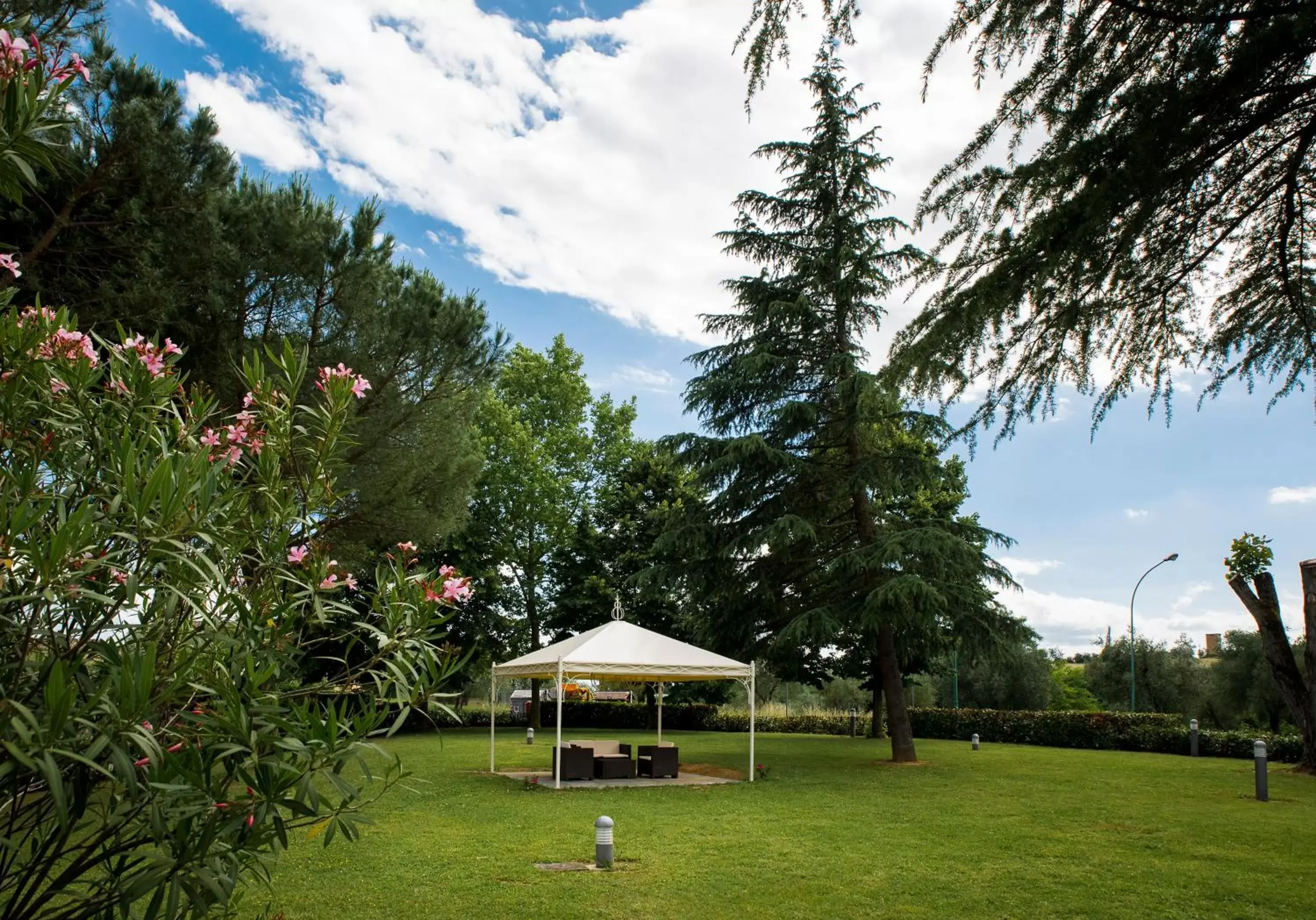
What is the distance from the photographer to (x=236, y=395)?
945 cm

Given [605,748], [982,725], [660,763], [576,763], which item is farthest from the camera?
[982,725]

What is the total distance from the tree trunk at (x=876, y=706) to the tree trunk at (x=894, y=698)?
6.08 meters

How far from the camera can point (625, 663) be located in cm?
1369

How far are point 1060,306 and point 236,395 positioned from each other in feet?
27.2

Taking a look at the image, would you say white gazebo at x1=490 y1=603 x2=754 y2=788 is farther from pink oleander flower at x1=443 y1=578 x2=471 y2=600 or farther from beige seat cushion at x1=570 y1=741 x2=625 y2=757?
pink oleander flower at x1=443 y1=578 x2=471 y2=600

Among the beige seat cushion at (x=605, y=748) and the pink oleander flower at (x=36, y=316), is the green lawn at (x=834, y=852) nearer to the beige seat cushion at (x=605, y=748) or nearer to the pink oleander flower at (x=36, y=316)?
the beige seat cushion at (x=605, y=748)

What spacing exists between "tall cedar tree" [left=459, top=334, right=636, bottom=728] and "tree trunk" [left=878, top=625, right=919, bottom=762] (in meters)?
14.4

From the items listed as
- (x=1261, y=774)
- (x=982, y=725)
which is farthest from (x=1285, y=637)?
(x=982, y=725)

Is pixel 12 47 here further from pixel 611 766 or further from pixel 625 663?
pixel 611 766

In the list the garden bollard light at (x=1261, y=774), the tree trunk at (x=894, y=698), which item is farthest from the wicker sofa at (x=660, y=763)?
the garden bollard light at (x=1261, y=774)

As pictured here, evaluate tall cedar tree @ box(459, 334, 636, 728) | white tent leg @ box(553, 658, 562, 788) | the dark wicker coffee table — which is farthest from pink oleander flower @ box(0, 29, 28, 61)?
tall cedar tree @ box(459, 334, 636, 728)

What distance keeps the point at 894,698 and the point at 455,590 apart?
16.6m

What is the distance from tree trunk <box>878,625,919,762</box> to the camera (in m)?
18.2

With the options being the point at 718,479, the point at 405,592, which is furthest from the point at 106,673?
the point at 718,479
